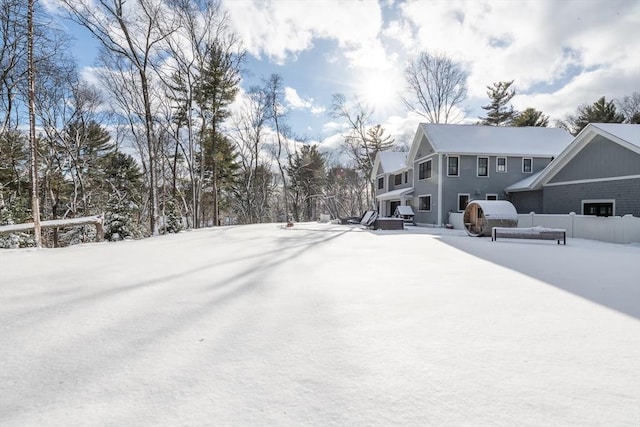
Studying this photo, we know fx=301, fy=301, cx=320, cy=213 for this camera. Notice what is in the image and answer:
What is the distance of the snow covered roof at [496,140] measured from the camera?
61.3 ft

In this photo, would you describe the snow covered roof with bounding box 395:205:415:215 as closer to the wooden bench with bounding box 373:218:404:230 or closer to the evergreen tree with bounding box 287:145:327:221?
the wooden bench with bounding box 373:218:404:230

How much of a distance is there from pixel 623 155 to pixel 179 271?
15654mm

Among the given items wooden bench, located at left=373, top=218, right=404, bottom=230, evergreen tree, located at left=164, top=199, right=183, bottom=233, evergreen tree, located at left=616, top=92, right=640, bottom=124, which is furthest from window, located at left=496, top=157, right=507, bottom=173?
evergreen tree, located at left=616, top=92, right=640, bottom=124

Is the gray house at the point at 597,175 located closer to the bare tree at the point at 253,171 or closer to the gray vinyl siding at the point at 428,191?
the gray vinyl siding at the point at 428,191

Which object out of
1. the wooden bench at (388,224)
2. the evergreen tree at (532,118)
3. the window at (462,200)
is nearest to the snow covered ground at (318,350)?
the wooden bench at (388,224)

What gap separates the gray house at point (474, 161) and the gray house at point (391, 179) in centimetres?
325

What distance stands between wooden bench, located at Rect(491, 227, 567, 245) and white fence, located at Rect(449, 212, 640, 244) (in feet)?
5.46

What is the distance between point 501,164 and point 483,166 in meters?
1.19

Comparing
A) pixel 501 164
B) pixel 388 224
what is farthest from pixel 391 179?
pixel 388 224

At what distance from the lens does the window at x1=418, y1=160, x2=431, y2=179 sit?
789 inches

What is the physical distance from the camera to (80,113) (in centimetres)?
1908

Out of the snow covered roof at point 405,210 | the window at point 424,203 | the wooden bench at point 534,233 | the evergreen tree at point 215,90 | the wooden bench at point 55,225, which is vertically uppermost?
the evergreen tree at point 215,90

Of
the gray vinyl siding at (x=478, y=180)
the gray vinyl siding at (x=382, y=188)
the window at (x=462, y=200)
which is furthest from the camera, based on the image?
the gray vinyl siding at (x=382, y=188)

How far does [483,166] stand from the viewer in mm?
18719
